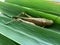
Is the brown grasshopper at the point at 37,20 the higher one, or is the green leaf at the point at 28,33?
the brown grasshopper at the point at 37,20

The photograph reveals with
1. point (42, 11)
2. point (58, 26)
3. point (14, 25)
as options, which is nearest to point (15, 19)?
point (14, 25)

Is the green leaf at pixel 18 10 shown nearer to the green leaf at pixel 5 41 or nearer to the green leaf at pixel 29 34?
the green leaf at pixel 29 34

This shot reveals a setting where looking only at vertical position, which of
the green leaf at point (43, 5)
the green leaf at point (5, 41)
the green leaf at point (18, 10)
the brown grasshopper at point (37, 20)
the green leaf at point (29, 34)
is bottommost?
the green leaf at point (5, 41)

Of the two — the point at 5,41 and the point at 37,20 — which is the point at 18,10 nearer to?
the point at 37,20

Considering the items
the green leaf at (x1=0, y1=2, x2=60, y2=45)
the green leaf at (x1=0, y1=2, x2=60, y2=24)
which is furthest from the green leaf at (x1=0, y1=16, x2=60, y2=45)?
the green leaf at (x1=0, y1=2, x2=60, y2=24)

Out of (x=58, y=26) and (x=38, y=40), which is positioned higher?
(x=58, y=26)

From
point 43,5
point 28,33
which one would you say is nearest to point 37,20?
point 43,5

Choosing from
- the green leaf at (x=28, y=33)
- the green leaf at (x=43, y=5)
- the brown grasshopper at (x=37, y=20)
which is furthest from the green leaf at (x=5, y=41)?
the green leaf at (x=43, y=5)

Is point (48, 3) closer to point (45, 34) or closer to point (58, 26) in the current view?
point (58, 26)
